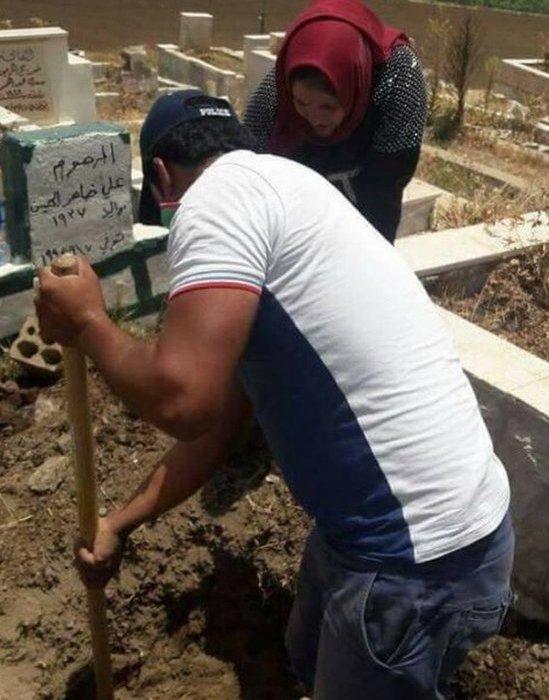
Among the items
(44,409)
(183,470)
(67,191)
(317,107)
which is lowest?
(44,409)

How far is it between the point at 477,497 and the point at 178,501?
0.67m

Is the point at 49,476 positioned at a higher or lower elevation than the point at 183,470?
lower

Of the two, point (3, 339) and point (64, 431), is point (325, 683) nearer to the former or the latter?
point (64, 431)

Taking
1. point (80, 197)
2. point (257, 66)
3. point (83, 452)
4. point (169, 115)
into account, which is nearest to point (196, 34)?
point (257, 66)

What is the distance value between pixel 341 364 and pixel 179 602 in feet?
5.35

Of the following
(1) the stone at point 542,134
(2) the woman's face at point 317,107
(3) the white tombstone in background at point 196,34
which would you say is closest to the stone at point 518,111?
(1) the stone at point 542,134

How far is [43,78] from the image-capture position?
752cm

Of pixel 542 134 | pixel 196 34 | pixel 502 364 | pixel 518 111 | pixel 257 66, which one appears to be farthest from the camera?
pixel 196 34

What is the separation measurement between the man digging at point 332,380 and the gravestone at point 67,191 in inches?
65.1

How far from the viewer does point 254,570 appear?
2.95 m

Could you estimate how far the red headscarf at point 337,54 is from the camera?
2723mm

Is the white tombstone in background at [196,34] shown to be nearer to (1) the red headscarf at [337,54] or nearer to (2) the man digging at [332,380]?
(1) the red headscarf at [337,54]

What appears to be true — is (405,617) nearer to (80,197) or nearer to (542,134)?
(80,197)

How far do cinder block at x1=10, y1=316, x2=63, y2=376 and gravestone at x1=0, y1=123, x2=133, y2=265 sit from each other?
32 cm
